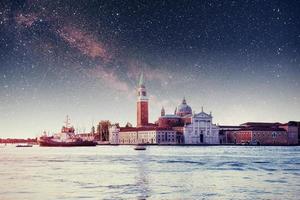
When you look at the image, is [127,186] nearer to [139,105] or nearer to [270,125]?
[139,105]

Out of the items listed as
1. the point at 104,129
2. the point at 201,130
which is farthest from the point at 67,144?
the point at 201,130

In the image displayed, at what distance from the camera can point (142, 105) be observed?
160000 mm

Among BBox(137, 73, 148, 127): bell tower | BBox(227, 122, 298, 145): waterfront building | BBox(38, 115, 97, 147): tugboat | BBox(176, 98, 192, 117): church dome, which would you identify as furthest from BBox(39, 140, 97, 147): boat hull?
BBox(227, 122, 298, 145): waterfront building

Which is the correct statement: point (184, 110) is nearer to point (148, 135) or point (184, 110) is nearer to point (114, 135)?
point (148, 135)

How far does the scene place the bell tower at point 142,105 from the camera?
160250 mm

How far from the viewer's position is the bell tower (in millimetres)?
160250

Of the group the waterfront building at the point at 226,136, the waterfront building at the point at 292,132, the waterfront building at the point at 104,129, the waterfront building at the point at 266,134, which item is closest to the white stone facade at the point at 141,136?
the waterfront building at the point at 104,129

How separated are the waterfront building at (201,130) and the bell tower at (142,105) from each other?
15881 millimetres

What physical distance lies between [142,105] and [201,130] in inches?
774

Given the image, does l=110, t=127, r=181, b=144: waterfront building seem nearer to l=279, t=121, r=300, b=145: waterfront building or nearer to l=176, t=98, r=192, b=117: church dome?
l=176, t=98, r=192, b=117: church dome

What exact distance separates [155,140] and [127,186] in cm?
12640

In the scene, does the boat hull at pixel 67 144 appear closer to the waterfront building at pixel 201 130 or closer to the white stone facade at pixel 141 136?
the white stone facade at pixel 141 136

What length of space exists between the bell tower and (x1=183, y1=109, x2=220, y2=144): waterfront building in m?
15.9

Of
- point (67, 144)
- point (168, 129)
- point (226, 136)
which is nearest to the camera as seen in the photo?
point (67, 144)
